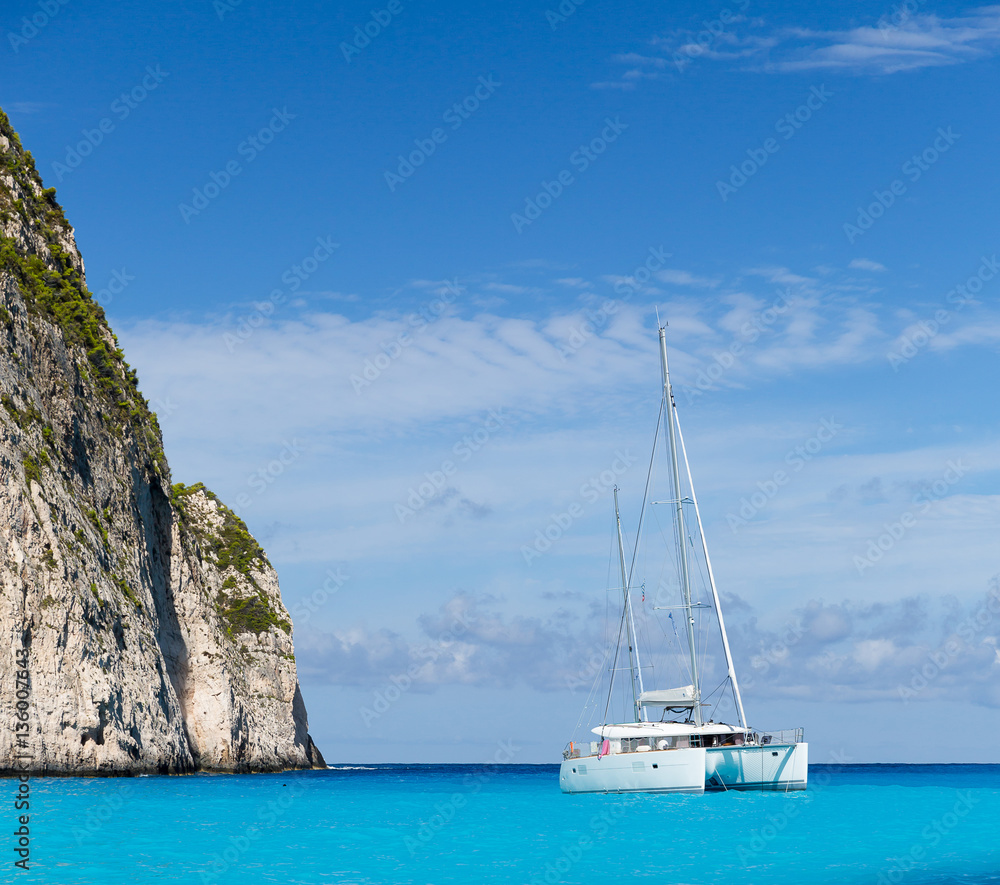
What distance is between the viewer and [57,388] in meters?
57.1

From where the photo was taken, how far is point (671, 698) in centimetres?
4822

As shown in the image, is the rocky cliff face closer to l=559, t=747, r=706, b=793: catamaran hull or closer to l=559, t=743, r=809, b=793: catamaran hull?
l=559, t=747, r=706, b=793: catamaran hull

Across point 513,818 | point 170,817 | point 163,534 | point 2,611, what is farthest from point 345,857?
point 163,534

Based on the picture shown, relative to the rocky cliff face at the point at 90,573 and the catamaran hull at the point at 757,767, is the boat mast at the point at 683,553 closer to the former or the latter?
the catamaran hull at the point at 757,767

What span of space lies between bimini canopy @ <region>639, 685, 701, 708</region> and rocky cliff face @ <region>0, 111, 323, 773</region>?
26.6 m

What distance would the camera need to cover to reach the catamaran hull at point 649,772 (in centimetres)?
4344

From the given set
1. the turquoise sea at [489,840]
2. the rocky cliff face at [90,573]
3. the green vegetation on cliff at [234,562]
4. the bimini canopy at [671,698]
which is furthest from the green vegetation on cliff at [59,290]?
the bimini canopy at [671,698]

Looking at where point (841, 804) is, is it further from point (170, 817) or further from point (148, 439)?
point (148, 439)

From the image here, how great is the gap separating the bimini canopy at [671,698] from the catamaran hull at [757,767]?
3.05 m

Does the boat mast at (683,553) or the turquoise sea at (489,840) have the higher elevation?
the boat mast at (683,553)

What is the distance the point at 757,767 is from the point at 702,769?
12.7 ft

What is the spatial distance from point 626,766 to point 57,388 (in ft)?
122
